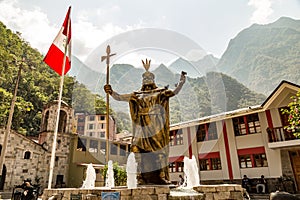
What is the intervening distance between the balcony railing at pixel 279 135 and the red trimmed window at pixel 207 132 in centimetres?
442

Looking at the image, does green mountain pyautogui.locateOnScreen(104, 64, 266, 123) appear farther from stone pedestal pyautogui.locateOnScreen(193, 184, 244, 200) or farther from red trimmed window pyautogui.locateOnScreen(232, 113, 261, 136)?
stone pedestal pyautogui.locateOnScreen(193, 184, 244, 200)

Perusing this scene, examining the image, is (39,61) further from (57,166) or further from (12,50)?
(57,166)

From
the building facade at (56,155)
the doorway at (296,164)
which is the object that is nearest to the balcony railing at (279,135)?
the doorway at (296,164)

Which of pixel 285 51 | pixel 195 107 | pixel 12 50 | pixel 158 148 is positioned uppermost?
pixel 285 51

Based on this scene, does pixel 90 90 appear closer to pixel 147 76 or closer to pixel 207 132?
pixel 147 76

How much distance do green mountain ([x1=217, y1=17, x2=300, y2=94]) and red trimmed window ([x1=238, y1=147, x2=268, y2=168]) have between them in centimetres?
3300

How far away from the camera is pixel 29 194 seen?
8289 millimetres

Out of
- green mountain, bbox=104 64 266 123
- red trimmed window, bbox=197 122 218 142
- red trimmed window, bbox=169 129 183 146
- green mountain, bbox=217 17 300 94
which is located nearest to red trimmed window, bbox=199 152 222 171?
red trimmed window, bbox=197 122 218 142

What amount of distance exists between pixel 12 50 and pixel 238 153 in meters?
29.1

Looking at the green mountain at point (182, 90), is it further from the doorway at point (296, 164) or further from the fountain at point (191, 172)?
the doorway at point (296, 164)

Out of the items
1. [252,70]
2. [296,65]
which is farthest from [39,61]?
[296,65]

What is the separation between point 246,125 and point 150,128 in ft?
44.2

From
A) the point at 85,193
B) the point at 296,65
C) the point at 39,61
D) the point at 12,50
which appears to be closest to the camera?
the point at 85,193

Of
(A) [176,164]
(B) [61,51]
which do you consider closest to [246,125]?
(A) [176,164]
